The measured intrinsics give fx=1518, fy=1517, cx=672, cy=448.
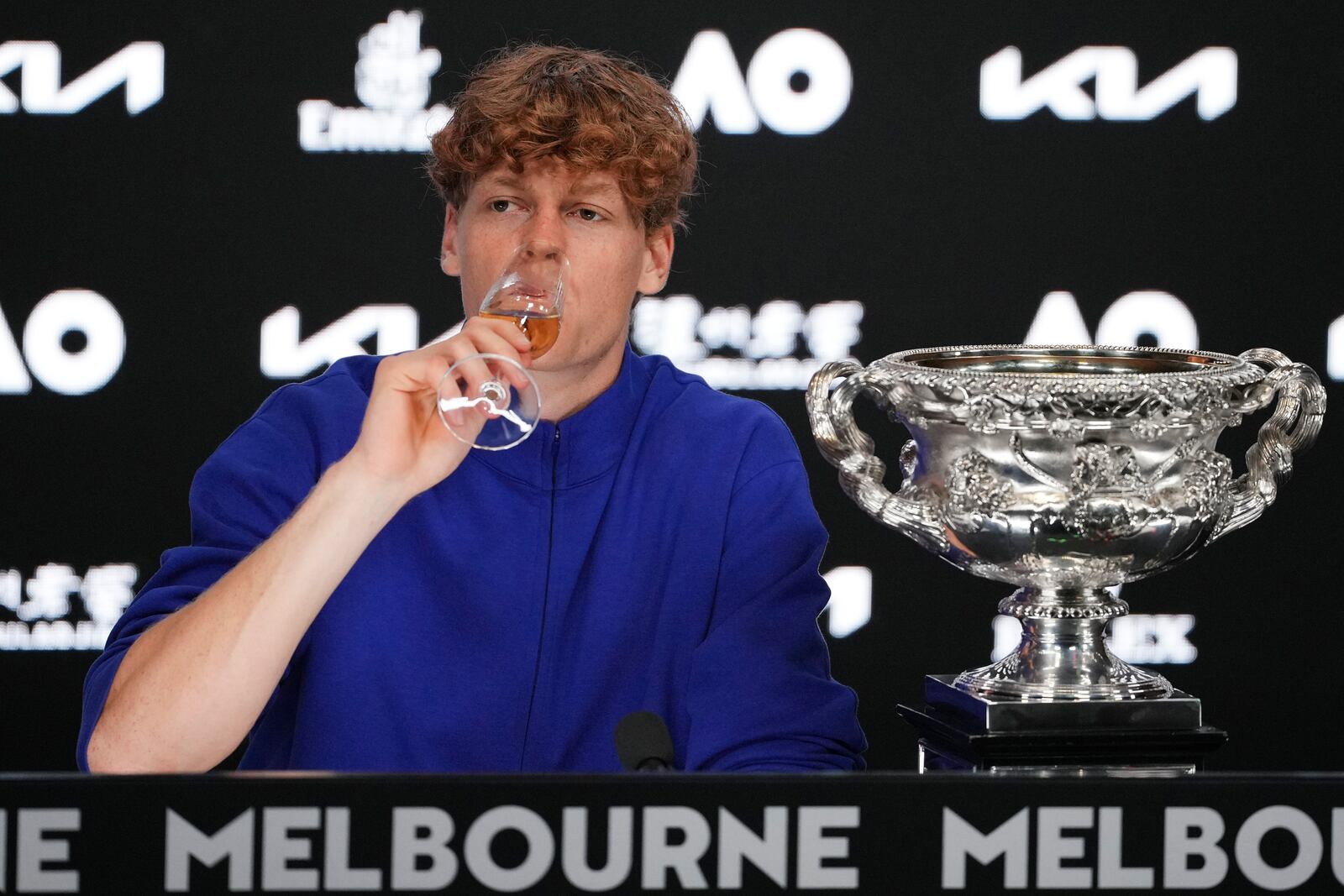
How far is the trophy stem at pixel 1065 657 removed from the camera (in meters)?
1.19

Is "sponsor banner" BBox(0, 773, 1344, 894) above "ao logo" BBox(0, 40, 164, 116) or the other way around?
the other way around

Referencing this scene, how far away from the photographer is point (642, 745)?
1.07 metres

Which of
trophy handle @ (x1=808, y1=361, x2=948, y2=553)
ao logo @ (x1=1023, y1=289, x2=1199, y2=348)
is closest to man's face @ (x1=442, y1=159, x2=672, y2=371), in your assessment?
trophy handle @ (x1=808, y1=361, x2=948, y2=553)

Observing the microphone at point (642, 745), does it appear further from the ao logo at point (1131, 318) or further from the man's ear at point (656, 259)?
the ao logo at point (1131, 318)

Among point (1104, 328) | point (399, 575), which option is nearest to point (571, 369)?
point (399, 575)

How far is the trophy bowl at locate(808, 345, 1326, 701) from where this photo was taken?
113 cm

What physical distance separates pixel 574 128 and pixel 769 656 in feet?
1.93

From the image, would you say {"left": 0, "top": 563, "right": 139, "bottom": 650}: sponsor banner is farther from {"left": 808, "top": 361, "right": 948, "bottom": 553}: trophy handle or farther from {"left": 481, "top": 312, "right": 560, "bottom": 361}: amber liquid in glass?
{"left": 808, "top": 361, "right": 948, "bottom": 553}: trophy handle

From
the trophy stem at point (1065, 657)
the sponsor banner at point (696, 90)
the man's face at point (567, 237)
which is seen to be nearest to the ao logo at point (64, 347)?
the sponsor banner at point (696, 90)

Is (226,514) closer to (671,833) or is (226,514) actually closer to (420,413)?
(420,413)

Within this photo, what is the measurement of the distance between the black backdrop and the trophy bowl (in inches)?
70.0

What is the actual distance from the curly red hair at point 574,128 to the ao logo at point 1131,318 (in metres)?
1.50

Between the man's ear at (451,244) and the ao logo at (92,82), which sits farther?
the ao logo at (92,82)

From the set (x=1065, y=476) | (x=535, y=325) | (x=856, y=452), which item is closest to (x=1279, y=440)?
(x=1065, y=476)
